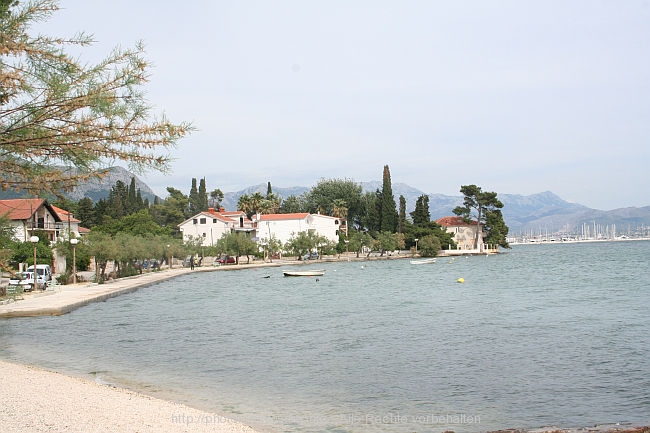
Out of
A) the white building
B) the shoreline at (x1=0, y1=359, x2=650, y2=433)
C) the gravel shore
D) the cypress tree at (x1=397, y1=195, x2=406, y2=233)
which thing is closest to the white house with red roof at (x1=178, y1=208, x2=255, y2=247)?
the white building

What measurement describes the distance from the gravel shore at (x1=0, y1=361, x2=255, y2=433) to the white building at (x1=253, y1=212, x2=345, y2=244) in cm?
9039

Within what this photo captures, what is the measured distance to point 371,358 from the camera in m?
18.0

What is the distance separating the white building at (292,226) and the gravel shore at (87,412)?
297 ft

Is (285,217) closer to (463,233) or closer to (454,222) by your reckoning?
(463,233)

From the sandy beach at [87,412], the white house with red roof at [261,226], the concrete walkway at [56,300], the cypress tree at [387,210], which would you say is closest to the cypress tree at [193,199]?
the white house with red roof at [261,226]

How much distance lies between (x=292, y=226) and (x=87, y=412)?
95.4m

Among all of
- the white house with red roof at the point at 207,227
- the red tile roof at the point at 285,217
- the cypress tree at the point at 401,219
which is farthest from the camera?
the cypress tree at the point at 401,219

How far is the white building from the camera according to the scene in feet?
342

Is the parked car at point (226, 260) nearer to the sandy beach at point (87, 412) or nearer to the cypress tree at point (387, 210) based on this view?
the cypress tree at point (387, 210)

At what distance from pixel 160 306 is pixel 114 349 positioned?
14.9 m

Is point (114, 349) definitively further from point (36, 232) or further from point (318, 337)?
point (36, 232)

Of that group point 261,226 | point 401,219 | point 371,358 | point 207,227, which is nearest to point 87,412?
point 371,358

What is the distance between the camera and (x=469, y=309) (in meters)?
32.2

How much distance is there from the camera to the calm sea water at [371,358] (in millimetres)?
11953
